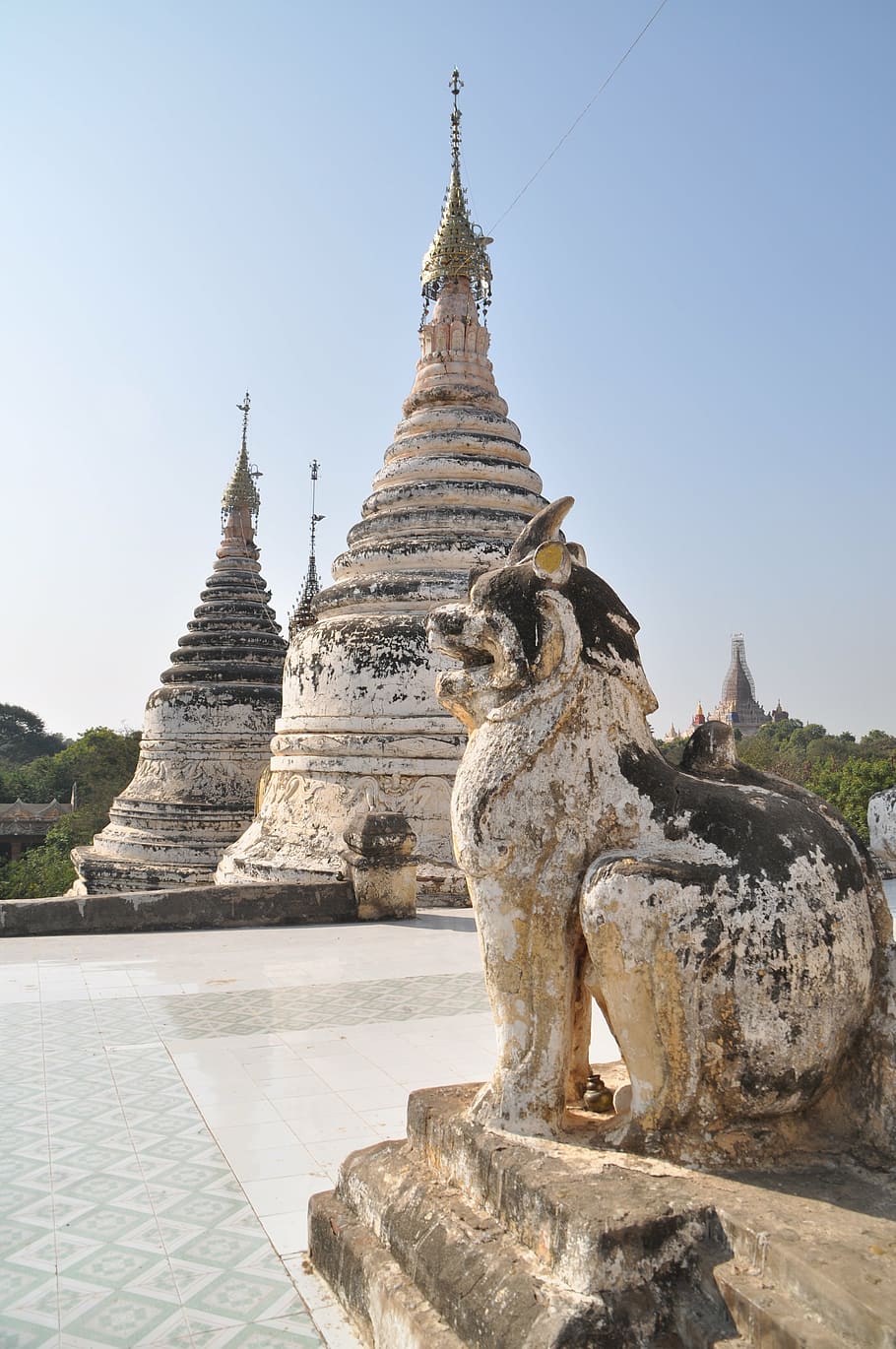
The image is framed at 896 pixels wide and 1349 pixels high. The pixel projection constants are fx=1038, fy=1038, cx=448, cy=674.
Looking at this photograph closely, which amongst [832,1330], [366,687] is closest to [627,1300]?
[832,1330]

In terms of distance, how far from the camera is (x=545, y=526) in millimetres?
3080

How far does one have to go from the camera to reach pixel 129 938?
853cm

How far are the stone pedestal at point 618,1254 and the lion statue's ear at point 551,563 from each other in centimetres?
150

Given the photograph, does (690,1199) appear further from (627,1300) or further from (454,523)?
(454,523)

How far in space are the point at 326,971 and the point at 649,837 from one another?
16.3 feet

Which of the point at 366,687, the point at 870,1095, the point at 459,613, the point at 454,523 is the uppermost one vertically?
the point at 454,523

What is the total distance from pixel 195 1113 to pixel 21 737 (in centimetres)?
6551

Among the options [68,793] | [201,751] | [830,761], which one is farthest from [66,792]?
[830,761]

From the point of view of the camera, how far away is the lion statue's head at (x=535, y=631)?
2.88 metres

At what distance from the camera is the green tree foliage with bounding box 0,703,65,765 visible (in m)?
64.1

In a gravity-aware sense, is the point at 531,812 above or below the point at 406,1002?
above

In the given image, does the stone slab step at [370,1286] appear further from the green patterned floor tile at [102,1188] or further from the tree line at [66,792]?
the tree line at [66,792]

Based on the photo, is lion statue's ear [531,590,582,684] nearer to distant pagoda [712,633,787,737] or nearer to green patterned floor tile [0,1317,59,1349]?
green patterned floor tile [0,1317,59,1349]

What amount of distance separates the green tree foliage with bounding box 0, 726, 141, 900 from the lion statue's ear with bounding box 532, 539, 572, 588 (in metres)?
20.5
